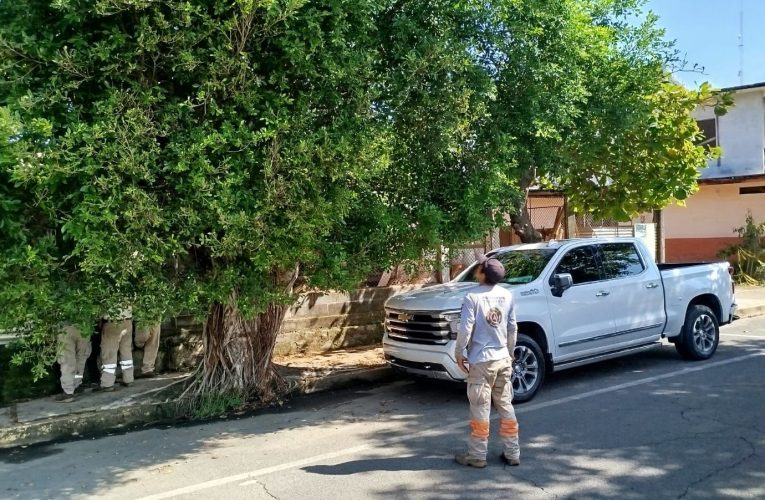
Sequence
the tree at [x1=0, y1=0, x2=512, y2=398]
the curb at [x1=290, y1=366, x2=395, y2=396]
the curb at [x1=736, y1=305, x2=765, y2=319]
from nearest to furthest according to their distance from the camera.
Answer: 1. the tree at [x1=0, y1=0, x2=512, y2=398]
2. the curb at [x1=290, y1=366, x2=395, y2=396]
3. the curb at [x1=736, y1=305, x2=765, y2=319]

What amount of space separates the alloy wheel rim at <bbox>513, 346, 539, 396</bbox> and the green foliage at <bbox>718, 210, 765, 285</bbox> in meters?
15.6

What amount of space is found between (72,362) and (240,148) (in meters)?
4.15

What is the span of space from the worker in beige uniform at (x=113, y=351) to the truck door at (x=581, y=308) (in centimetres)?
545

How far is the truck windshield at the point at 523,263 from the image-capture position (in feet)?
25.4

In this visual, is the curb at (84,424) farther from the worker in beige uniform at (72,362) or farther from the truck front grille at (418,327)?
the truck front grille at (418,327)

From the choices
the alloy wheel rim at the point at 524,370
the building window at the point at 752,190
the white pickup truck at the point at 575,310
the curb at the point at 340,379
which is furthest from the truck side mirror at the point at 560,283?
the building window at the point at 752,190

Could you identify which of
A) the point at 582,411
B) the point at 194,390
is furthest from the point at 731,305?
the point at 194,390

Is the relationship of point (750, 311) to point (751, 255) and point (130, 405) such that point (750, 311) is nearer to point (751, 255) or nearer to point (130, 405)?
point (751, 255)

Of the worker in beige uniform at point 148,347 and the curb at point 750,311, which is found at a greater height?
the worker in beige uniform at point 148,347

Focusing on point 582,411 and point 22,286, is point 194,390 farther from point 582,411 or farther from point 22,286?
point 582,411

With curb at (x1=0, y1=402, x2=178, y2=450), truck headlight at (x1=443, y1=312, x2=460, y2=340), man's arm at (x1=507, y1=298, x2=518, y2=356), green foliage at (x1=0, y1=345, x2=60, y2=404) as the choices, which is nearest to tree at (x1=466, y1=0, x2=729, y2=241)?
truck headlight at (x1=443, y1=312, x2=460, y2=340)

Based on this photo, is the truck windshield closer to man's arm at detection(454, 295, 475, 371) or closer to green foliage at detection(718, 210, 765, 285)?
man's arm at detection(454, 295, 475, 371)

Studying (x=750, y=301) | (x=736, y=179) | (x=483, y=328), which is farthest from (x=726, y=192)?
(x=483, y=328)

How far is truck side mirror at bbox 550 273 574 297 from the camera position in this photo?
7.52 m
